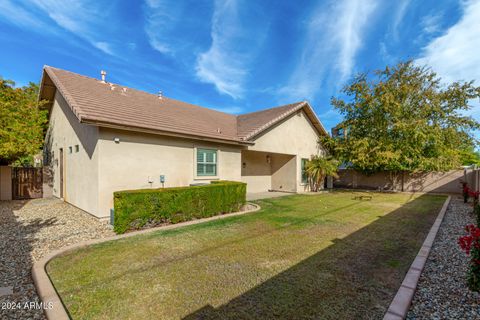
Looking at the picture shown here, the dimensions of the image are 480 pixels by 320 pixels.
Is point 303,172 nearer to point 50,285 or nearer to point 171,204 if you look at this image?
point 171,204

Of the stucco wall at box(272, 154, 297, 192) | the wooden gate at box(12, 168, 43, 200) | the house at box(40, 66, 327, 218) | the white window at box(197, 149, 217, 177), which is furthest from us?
the stucco wall at box(272, 154, 297, 192)

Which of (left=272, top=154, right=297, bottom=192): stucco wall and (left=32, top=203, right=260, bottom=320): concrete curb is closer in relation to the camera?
(left=32, top=203, right=260, bottom=320): concrete curb

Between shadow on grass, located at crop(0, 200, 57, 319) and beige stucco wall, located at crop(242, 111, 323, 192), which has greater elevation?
beige stucco wall, located at crop(242, 111, 323, 192)

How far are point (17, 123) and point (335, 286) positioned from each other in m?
13.9

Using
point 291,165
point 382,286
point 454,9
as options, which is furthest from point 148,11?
point 454,9

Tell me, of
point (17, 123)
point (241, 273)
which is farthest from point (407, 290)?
point (17, 123)

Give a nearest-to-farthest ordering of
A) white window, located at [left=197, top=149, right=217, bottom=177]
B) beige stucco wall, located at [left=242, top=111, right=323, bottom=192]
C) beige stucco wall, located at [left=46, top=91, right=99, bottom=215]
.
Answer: beige stucco wall, located at [left=46, top=91, right=99, bottom=215] < white window, located at [left=197, top=149, right=217, bottom=177] < beige stucco wall, located at [left=242, top=111, right=323, bottom=192]

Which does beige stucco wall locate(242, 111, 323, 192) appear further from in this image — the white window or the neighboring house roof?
the white window

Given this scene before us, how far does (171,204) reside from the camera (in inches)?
272

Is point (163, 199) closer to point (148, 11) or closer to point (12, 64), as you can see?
point (148, 11)

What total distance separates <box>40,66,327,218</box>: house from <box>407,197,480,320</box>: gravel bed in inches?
313

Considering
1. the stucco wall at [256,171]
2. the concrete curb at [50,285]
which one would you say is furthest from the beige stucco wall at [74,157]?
the stucco wall at [256,171]

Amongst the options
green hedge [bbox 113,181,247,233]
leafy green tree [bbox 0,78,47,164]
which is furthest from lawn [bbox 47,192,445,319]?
leafy green tree [bbox 0,78,47,164]

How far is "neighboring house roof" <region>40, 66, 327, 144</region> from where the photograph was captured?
768 centimetres
